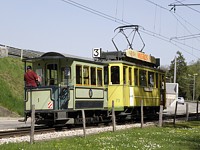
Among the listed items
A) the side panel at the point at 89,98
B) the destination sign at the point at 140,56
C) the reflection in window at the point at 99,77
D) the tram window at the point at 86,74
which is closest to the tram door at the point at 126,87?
the destination sign at the point at 140,56

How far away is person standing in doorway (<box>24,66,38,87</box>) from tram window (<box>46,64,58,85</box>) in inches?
25.7

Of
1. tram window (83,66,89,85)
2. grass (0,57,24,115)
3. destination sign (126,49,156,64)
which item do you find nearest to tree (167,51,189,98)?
grass (0,57,24,115)

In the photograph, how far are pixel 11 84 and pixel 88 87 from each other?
17.3 m

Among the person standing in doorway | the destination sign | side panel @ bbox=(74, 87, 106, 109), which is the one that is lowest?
side panel @ bbox=(74, 87, 106, 109)

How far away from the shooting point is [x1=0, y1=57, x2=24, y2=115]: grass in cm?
3209

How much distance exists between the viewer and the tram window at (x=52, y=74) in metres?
18.7

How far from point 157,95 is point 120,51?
5.62m

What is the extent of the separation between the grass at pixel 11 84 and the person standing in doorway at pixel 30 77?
540 inches

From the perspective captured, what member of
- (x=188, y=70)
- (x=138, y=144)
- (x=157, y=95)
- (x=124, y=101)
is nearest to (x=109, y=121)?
(x=124, y=101)

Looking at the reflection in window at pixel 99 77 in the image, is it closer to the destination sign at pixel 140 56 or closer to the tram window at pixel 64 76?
the tram window at pixel 64 76

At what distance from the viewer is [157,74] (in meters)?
A: 27.4

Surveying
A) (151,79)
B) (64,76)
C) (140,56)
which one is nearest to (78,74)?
(64,76)

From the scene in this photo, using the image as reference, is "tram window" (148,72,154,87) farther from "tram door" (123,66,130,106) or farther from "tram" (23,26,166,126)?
"tram door" (123,66,130,106)

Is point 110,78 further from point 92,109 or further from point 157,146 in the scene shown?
point 157,146
